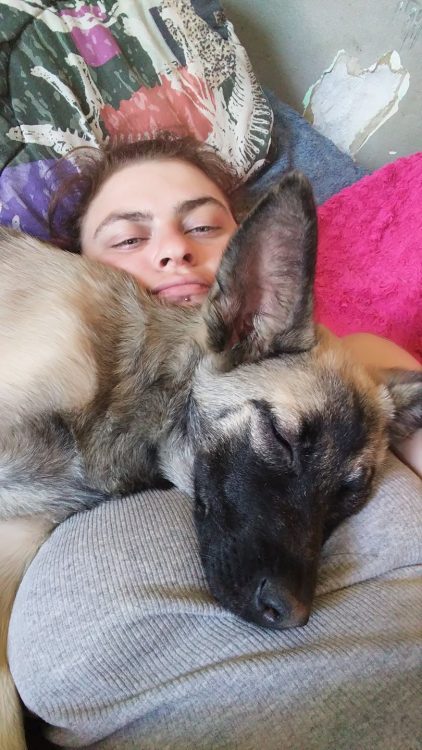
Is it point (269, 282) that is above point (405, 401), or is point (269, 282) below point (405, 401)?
above

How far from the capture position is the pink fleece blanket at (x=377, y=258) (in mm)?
2240

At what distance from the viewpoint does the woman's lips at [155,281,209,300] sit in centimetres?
190

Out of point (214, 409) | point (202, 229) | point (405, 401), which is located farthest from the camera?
point (202, 229)

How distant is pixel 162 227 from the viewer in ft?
6.56

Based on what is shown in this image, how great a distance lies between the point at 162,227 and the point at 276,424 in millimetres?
907

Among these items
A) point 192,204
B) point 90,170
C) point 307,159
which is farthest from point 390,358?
point 307,159

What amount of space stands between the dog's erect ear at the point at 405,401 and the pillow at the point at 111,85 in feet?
4.85

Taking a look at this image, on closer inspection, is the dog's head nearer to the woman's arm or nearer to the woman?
the woman's arm

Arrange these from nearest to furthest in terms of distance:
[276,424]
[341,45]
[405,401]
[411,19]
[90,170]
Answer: [276,424]
[405,401]
[90,170]
[411,19]
[341,45]

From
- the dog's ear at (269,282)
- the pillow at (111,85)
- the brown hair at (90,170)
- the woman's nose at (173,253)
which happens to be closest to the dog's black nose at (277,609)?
the dog's ear at (269,282)

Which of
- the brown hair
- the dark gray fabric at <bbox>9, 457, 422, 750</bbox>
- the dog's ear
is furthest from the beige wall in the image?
the dark gray fabric at <bbox>9, 457, 422, 750</bbox>

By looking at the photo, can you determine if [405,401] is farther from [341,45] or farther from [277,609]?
[341,45]

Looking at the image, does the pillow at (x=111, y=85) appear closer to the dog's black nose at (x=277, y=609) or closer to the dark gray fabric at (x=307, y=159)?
the dark gray fabric at (x=307, y=159)

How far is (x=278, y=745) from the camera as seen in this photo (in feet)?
3.41
